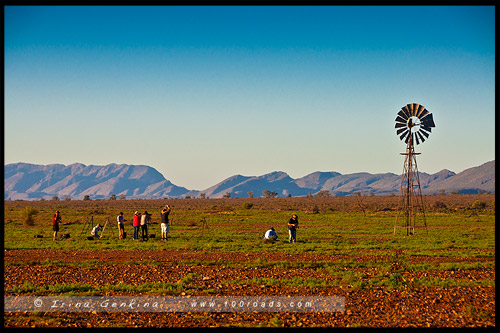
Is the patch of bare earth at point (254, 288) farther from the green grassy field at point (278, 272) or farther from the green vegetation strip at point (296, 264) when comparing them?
the green vegetation strip at point (296, 264)

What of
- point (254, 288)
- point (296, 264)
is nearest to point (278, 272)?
point (296, 264)

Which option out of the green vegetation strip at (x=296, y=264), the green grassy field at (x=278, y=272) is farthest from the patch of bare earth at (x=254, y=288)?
the green vegetation strip at (x=296, y=264)

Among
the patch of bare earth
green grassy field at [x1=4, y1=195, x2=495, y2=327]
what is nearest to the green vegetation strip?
green grassy field at [x1=4, y1=195, x2=495, y2=327]

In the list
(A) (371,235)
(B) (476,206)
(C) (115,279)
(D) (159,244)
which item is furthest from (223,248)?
(B) (476,206)

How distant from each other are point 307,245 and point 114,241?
10507mm

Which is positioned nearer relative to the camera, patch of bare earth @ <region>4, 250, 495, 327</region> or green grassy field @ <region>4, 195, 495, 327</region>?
patch of bare earth @ <region>4, 250, 495, 327</region>

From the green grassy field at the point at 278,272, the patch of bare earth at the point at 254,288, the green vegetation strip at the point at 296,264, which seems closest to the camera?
the patch of bare earth at the point at 254,288

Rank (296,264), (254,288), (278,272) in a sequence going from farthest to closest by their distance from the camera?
(296,264) < (278,272) < (254,288)

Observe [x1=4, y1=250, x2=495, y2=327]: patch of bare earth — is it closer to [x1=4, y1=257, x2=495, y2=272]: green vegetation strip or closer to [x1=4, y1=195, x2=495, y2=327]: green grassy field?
[x1=4, y1=195, x2=495, y2=327]: green grassy field

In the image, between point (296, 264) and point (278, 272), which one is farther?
point (296, 264)

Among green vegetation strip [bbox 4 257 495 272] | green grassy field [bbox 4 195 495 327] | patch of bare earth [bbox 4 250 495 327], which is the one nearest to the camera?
patch of bare earth [bbox 4 250 495 327]

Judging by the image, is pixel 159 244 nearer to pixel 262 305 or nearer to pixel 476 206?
pixel 262 305

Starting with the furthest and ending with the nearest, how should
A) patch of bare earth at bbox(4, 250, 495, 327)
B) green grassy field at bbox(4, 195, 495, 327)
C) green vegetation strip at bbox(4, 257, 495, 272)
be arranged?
1. green vegetation strip at bbox(4, 257, 495, 272)
2. green grassy field at bbox(4, 195, 495, 327)
3. patch of bare earth at bbox(4, 250, 495, 327)

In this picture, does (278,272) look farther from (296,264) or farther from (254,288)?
(254,288)
